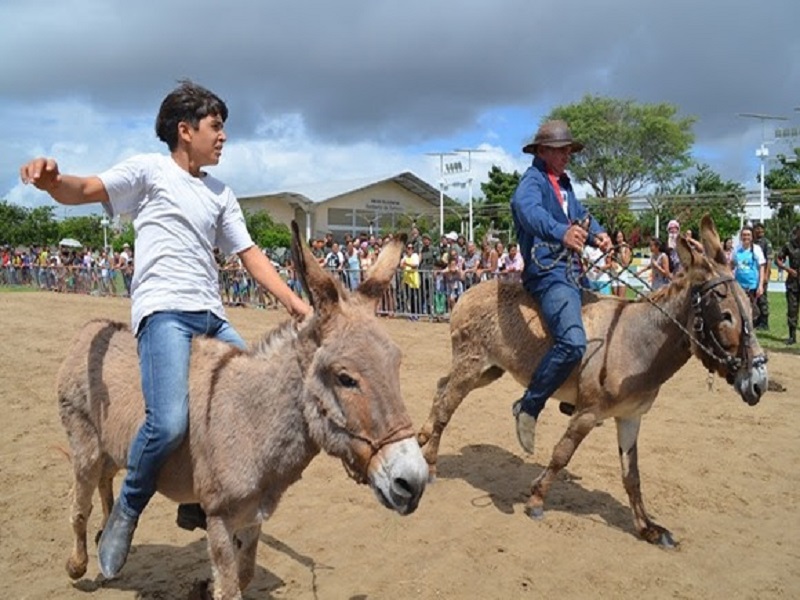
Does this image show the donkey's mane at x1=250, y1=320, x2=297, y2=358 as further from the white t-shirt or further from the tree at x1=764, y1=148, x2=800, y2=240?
the tree at x1=764, y1=148, x2=800, y2=240

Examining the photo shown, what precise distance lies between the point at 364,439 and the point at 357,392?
0.20 metres

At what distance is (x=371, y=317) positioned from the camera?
306cm

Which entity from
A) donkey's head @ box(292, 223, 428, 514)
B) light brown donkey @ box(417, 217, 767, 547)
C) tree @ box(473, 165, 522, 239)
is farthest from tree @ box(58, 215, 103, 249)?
donkey's head @ box(292, 223, 428, 514)

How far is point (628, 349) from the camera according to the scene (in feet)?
18.4

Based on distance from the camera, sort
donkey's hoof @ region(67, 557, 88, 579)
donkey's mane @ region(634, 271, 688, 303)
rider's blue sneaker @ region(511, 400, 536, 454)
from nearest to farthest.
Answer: donkey's hoof @ region(67, 557, 88, 579), donkey's mane @ region(634, 271, 688, 303), rider's blue sneaker @ region(511, 400, 536, 454)

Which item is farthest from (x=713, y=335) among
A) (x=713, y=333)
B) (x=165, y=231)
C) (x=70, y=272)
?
(x=70, y=272)

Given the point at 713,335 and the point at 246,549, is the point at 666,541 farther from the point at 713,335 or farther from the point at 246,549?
the point at 246,549

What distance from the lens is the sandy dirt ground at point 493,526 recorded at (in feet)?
14.7

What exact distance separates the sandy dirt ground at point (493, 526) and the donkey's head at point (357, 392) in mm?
1874

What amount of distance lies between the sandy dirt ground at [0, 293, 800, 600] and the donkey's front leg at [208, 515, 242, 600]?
3.86ft

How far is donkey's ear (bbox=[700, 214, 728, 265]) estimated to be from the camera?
5.35 meters

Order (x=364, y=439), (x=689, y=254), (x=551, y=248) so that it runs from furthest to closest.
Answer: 1. (x=551, y=248)
2. (x=689, y=254)
3. (x=364, y=439)

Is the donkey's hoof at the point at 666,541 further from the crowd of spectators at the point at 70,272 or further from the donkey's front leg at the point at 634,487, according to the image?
the crowd of spectators at the point at 70,272

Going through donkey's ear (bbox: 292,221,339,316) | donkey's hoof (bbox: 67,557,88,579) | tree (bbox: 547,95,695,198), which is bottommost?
donkey's hoof (bbox: 67,557,88,579)
